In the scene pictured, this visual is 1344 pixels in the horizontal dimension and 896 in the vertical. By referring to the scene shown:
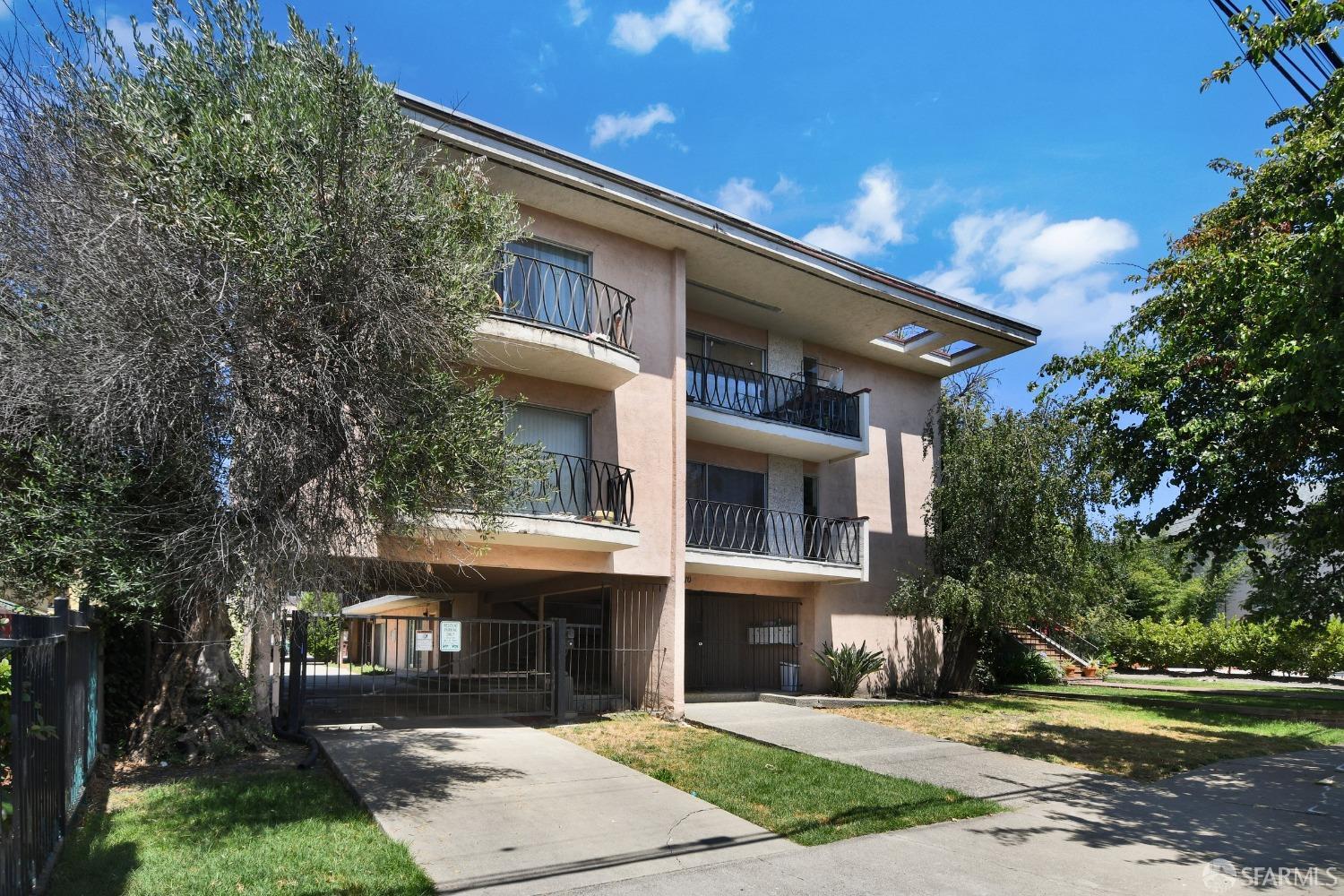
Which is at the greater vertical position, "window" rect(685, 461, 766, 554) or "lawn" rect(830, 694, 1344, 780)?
"window" rect(685, 461, 766, 554)

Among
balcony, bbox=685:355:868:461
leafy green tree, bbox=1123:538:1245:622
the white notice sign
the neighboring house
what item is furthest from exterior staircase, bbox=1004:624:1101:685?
the white notice sign

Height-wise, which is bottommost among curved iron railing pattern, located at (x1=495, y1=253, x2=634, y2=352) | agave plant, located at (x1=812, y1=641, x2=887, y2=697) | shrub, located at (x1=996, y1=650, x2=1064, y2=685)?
shrub, located at (x1=996, y1=650, x2=1064, y2=685)

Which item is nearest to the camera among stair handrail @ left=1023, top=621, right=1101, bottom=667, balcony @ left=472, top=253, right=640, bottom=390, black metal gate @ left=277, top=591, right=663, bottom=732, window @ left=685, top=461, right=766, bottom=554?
black metal gate @ left=277, top=591, right=663, bottom=732

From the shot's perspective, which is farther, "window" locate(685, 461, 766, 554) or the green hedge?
the green hedge

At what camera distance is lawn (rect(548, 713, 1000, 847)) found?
7945 millimetres

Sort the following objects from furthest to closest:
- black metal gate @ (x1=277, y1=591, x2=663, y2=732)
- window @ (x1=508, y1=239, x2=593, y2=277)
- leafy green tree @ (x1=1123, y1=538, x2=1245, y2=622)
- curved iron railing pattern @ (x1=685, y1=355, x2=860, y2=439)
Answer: leafy green tree @ (x1=1123, y1=538, x2=1245, y2=622) < curved iron railing pattern @ (x1=685, y1=355, x2=860, y2=439) < window @ (x1=508, y1=239, x2=593, y2=277) < black metal gate @ (x1=277, y1=591, x2=663, y2=732)

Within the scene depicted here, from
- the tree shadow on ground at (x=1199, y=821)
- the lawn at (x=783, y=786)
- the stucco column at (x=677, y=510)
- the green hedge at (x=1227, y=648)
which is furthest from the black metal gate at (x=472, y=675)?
the green hedge at (x=1227, y=648)

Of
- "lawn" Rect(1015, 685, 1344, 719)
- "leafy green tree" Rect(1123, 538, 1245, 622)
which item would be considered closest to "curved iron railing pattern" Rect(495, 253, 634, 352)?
"lawn" Rect(1015, 685, 1344, 719)

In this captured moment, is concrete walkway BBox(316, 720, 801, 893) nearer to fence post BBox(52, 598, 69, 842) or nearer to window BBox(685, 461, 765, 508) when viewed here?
fence post BBox(52, 598, 69, 842)

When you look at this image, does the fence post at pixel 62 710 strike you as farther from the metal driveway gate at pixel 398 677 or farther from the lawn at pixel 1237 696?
the lawn at pixel 1237 696

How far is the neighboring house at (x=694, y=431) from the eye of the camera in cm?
1287

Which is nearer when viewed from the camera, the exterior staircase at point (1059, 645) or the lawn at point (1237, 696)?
the lawn at point (1237, 696)

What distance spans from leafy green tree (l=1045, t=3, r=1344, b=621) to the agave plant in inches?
230

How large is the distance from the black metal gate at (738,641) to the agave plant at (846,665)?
84 centimetres
